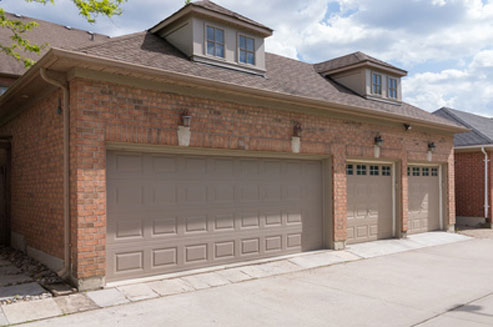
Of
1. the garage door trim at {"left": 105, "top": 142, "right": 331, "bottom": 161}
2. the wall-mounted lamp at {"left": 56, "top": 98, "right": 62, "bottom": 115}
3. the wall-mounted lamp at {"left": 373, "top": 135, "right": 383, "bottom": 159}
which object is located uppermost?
the wall-mounted lamp at {"left": 56, "top": 98, "right": 62, "bottom": 115}

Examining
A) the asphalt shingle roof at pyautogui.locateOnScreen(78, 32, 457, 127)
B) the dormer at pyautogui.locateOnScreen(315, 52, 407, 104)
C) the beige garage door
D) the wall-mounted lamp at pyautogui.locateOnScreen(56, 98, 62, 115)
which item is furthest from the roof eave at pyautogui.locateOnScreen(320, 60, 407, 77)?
the wall-mounted lamp at pyautogui.locateOnScreen(56, 98, 62, 115)

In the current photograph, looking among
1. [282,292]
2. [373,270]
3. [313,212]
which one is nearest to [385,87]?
[313,212]

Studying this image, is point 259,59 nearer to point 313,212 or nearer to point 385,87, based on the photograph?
point 313,212

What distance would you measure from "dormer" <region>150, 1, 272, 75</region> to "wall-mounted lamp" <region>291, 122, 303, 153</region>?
1.93 m

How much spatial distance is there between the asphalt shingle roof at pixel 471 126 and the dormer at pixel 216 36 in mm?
11797

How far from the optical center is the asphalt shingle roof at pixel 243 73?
26.9 feet

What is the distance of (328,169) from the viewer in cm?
1098

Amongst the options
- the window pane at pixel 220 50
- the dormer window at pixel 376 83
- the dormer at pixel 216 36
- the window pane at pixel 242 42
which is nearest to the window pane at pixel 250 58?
the dormer at pixel 216 36

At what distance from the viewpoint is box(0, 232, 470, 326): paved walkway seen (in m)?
5.89

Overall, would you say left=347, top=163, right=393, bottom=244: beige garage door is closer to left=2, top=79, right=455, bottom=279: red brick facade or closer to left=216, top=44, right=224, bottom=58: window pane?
left=2, top=79, right=455, bottom=279: red brick facade

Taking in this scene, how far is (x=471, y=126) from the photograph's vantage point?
64.3 ft

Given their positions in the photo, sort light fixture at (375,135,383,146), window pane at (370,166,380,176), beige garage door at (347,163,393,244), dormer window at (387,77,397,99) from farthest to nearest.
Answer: dormer window at (387,77,397,99)
window pane at (370,166,380,176)
light fixture at (375,135,383,146)
beige garage door at (347,163,393,244)

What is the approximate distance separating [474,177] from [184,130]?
14.7 meters

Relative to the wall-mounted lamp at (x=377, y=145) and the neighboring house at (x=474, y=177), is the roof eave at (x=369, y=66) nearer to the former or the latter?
the wall-mounted lamp at (x=377, y=145)
